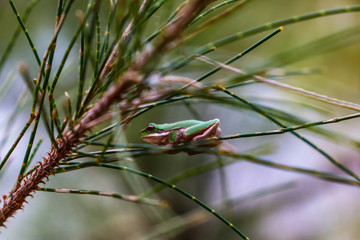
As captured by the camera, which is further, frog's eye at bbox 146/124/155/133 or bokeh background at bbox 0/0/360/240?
bokeh background at bbox 0/0/360/240

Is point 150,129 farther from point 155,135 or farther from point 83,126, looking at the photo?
point 83,126

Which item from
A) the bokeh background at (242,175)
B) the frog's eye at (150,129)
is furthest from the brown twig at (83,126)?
the bokeh background at (242,175)

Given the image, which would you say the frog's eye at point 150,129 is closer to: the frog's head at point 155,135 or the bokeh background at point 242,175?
the frog's head at point 155,135

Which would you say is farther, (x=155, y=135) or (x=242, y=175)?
(x=242, y=175)

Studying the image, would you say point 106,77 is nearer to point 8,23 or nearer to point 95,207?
point 8,23

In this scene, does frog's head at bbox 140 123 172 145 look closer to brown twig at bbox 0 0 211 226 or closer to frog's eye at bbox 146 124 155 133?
frog's eye at bbox 146 124 155 133

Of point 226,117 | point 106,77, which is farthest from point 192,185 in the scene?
point 106,77

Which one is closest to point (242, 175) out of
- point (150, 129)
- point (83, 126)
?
point (150, 129)

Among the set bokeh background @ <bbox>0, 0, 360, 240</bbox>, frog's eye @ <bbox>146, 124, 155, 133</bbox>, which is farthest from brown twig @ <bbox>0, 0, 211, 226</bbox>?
bokeh background @ <bbox>0, 0, 360, 240</bbox>
